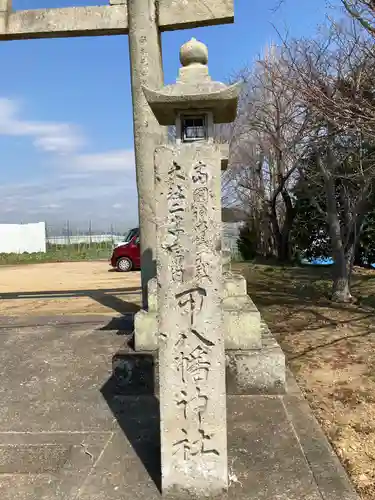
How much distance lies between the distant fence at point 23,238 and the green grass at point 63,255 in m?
1.03

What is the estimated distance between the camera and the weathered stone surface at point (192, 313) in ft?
8.55

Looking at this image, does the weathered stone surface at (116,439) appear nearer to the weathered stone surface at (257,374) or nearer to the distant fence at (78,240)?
the weathered stone surface at (257,374)

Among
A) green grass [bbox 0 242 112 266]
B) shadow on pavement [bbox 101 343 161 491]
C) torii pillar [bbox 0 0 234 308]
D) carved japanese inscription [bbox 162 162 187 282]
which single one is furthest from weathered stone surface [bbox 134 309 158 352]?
green grass [bbox 0 242 112 266]

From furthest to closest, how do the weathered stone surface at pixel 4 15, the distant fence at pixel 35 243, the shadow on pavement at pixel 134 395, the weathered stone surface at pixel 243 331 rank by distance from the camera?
the distant fence at pixel 35 243 → the weathered stone surface at pixel 4 15 → the weathered stone surface at pixel 243 331 → the shadow on pavement at pixel 134 395

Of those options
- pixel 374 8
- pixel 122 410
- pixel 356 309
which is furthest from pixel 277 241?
pixel 122 410

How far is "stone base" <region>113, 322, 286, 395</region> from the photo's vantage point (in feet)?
14.0

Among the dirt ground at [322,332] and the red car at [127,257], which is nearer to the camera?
the dirt ground at [322,332]

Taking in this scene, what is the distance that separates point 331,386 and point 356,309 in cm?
440

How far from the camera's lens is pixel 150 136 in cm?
605

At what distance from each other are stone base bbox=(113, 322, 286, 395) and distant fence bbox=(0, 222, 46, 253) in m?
32.3

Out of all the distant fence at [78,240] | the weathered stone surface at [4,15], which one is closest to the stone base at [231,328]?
the weathered stone surface at [4,15]

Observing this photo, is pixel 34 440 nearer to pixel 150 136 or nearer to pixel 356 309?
pixel 150 136

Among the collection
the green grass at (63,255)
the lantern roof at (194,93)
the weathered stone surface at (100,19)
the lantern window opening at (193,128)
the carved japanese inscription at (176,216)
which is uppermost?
the weathered stone surface at (100,19)

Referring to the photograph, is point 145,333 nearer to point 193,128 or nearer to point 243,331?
point 243,331
